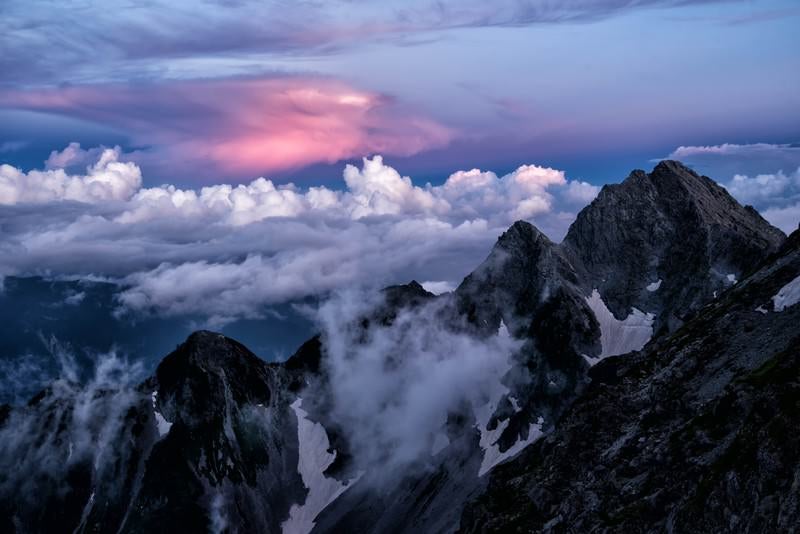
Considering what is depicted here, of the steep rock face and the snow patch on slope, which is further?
Answer: the snow patch on slope

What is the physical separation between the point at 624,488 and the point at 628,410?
3156cm

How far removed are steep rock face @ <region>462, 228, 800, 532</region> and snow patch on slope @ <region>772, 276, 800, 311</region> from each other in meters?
1.81

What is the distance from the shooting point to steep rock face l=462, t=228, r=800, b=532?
80.1m

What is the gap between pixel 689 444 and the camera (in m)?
104

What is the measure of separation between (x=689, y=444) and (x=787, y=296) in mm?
49594

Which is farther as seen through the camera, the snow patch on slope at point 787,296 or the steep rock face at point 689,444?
the snow patch on slope at point 787,296

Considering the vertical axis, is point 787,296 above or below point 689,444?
above

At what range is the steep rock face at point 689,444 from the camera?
80.1 meters

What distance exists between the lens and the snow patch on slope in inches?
5182

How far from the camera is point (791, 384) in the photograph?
88688 mm

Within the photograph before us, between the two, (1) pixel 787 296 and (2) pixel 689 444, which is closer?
(2) pixel 689 444

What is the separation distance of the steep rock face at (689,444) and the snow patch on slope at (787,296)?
1.81 metres

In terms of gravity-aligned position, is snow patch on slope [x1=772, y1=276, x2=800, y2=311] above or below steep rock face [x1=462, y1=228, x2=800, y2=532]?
above

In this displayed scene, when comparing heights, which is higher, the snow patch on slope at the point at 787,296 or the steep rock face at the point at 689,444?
the snow patch on slope at the point at 787,296
